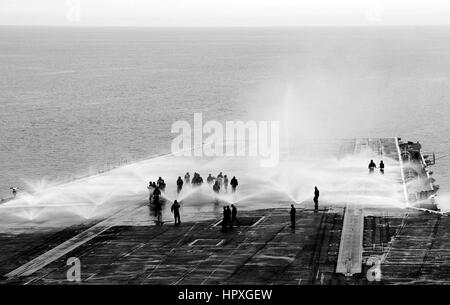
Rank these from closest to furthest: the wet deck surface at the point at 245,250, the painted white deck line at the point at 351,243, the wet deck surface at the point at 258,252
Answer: the wet deck surface at the point at 258,252 → the wet deck surface at the point at 245,250 → the painted white deck line at the point at 351,243

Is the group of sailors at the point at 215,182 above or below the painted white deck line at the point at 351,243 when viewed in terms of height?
above

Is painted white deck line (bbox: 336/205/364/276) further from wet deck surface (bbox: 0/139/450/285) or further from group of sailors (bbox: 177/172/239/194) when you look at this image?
group of sailors (bbox: 177/172/239/194)

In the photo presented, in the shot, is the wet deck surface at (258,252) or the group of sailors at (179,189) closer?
the wet deck surface at (258,252)

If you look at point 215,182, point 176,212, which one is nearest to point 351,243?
point 176,212

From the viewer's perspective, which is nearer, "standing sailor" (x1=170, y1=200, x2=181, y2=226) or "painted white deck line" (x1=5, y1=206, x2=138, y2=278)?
"painted white deck line" (x1=5, y1=206, x2=138, y2=278)

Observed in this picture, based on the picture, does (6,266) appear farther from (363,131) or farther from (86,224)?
(363,131)

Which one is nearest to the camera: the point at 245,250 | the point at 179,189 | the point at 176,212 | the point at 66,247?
the point at 245,250

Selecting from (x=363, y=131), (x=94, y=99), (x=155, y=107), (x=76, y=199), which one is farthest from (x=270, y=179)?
(x=94, y=99)

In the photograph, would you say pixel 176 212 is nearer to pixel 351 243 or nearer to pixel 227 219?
pixel 227 219

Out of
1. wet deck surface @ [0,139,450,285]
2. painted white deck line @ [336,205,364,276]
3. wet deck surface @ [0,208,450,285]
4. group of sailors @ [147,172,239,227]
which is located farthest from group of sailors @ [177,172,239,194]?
painted white deck line @ [336,205,364,276]

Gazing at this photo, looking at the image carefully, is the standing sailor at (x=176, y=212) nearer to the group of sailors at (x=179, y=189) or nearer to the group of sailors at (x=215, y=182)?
the group of sailors at (x=179, y=189)

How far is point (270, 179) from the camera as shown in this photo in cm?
6169

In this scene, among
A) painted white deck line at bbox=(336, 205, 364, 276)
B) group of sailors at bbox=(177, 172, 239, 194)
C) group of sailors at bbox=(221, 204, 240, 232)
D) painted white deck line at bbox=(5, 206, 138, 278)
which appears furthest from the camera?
group of sailors at bbox=(177, 172, 239, 194)

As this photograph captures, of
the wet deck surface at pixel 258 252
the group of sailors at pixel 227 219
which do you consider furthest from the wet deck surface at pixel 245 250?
the group of sailors at pixel 227 219
